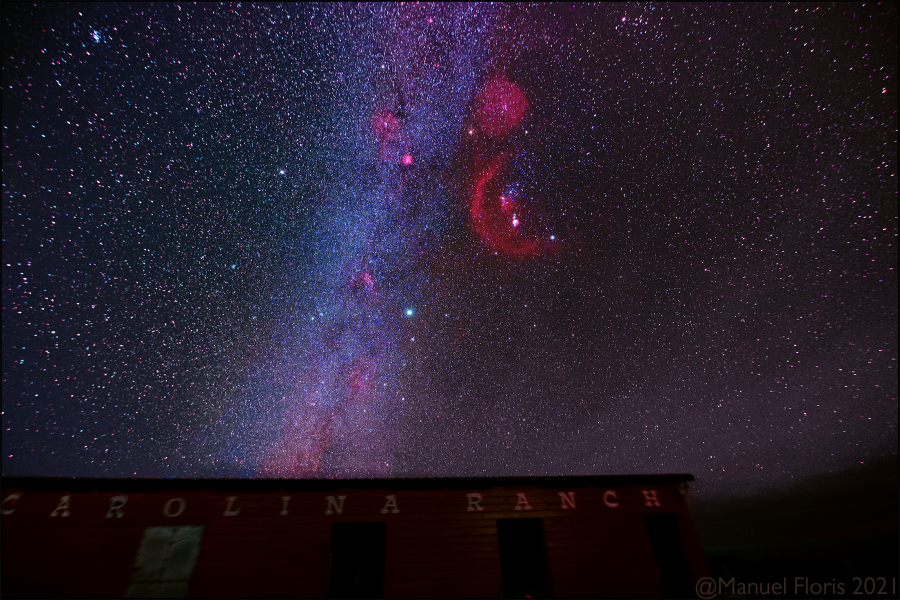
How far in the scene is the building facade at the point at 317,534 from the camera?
7.57 metres

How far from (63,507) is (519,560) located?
12.7 m

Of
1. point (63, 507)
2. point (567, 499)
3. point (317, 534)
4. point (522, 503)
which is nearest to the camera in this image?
point (63, 507)

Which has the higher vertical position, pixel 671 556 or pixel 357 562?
pixel 357 562

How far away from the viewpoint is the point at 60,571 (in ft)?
24.2

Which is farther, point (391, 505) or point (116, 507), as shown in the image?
point (391, 505)

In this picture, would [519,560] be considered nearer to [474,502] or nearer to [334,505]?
[474,502]

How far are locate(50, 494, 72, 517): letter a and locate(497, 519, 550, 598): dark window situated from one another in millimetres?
10852

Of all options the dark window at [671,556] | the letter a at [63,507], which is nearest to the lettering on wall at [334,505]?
the letter a at [63,507]

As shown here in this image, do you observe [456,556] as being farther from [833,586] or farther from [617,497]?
[833,586]

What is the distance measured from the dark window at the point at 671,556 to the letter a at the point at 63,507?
1421 centimetres

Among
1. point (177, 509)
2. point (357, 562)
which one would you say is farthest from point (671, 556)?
point (177, 509)

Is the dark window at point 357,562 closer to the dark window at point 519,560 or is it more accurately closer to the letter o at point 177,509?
the dark window at point 519,560

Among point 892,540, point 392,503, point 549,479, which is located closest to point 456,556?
point 392,503

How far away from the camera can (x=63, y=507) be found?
7.76 meters
